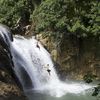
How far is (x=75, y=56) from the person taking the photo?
1769 centimetres

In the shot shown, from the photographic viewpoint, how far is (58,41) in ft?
57.9

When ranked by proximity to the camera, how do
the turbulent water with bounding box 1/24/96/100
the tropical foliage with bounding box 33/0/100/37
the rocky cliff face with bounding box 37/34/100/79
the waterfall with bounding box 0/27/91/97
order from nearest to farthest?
the turbulent water with bounding box 1/24/96/100 → the waterfall with bounding box 0/27/91/97 → the tropical foliage with bounding box 33/0/100/37 → the rocky cliff face with bounding box 37/34/100/79

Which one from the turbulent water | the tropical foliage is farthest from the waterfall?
the tropical foliage

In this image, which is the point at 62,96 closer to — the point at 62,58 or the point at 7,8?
the point at 62,58

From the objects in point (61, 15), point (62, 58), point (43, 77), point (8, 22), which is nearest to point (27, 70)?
point (43, 77)

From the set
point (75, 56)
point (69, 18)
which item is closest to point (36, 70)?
point (75, 56)

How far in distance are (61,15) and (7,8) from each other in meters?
4.43

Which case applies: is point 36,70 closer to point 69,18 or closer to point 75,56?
point 75,56

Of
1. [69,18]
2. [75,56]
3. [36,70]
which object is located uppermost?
[69,18]

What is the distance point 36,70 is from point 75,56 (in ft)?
6.41

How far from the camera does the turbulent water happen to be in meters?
15.4

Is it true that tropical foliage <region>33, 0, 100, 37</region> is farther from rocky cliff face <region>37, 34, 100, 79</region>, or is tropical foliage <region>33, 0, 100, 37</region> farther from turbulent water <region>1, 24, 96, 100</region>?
turbulent water <region>1, 24, 96, 100</region>

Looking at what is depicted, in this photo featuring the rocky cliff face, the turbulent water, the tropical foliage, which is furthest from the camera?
the rocky cliff face

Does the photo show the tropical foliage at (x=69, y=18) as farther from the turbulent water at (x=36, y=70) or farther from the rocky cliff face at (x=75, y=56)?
the turbulent water at (x=36, y=70)
